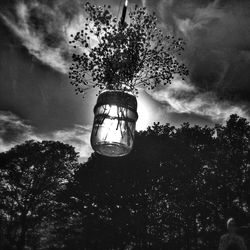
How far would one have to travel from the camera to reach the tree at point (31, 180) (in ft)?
120

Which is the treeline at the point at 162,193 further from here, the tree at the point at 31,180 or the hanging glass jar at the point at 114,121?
the hanging glass jar at the point at 114,121

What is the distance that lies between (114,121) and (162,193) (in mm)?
27508

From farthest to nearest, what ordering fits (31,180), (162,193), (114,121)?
(31,180) < (162,193) < (114,121)

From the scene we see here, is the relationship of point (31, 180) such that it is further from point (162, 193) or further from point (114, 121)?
point (114, 121)

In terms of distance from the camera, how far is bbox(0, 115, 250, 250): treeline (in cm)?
2936

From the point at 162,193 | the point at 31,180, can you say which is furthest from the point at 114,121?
the point at 31,180

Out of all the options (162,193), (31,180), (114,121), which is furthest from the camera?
(31,180)

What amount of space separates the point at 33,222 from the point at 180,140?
23372 millimetres

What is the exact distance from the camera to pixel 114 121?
4.41 meters

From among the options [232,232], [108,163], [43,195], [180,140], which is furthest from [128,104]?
[43,195]

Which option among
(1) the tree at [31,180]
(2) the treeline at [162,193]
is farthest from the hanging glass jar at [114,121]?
(1) the tree at [31,180]

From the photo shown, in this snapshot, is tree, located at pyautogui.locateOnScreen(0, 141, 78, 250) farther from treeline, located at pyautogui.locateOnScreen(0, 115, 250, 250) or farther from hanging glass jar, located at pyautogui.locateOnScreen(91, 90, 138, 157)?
hanging glass jar, located at pyautogui.locateOnScreen(91, 90, 138, 157)

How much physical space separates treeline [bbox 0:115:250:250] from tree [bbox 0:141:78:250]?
4460 millimetres

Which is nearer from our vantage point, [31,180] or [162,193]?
[162,193]
